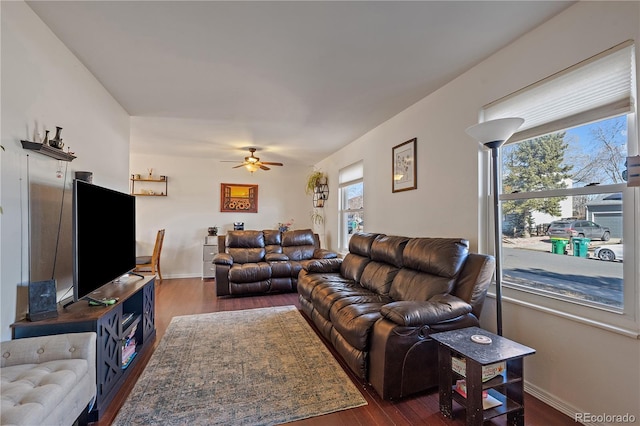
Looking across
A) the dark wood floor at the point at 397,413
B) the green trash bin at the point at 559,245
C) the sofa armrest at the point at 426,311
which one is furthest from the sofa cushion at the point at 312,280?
the green trash bin at the point at 559,245

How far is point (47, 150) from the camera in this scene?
5.96 feet

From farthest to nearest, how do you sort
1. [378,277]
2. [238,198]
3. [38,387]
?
[238,198] < [378,277] < [38,387]

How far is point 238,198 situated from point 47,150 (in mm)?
4581

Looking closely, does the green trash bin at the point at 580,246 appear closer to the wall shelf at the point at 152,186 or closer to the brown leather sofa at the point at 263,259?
the brown leather sofa at the point at 263,259

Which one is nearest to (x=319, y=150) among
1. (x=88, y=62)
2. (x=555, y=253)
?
(x=88, y=62)

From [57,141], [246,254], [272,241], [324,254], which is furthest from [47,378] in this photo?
[272,241]

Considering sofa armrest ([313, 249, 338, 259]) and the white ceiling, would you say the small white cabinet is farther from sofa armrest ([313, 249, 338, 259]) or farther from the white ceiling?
the white ceiling

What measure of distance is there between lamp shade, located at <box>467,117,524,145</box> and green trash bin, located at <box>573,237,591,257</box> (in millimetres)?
787

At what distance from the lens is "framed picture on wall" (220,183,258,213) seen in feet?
20.6

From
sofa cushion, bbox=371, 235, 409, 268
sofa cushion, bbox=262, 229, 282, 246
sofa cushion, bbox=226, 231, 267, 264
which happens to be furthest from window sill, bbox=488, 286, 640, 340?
sofa cushion, bbox=262, 229, 282, 246

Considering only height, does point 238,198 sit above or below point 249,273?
above

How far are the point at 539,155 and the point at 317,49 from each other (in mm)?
1794

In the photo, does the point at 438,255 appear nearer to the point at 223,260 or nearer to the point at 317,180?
the point at 223,260

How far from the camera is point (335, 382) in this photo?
210 cm
